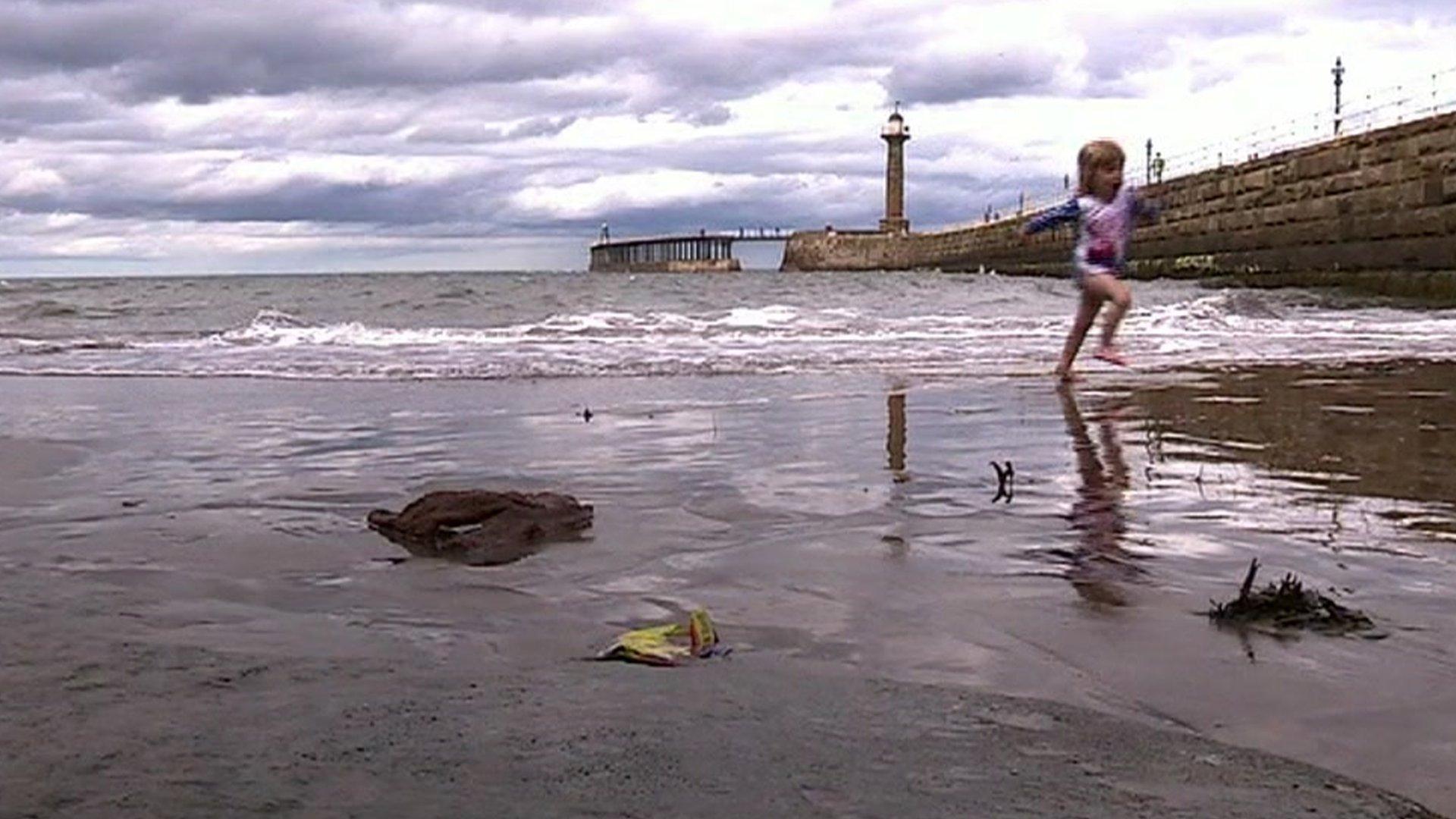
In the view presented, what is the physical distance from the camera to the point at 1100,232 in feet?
33.5

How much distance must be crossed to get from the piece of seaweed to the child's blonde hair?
762cm

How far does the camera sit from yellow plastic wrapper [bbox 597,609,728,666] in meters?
2.86

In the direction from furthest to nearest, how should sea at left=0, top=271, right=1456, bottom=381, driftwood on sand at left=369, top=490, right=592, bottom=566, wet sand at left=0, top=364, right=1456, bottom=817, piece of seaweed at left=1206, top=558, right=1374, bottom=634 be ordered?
sea at left=0, top=271, right=1456, bottom=381 → driftwood on sand at left=369, top=490, right=592, bottom=566 → piece of seaweed at left=1206, top=558, right=1374, bottom=634 → wet sand at left=0, top=364, right=1456, bottom=817

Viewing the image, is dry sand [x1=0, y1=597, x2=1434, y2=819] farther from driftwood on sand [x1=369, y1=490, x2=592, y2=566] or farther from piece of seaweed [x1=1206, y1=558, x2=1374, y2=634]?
driftwood on sand [x1=369, y1=490, x2=592, y2=566]

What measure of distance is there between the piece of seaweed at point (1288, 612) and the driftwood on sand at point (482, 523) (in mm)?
1833

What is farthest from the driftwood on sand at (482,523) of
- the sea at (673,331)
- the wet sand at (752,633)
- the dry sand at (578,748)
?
the sea at (673,331)

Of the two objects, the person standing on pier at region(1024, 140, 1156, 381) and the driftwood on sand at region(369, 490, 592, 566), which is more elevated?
the person standing on pier at region(1024, 140, 1156, 381)

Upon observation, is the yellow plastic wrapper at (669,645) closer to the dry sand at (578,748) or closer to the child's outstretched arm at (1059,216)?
the dry sand at (578,748)

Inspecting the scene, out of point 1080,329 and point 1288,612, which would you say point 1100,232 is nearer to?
point 1080,329

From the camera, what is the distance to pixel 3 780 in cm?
214

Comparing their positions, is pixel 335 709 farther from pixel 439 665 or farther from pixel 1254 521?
pixel 1254 521

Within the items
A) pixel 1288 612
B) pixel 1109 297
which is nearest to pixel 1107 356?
pixel 1109 297

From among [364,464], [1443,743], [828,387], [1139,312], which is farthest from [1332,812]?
[1139,312]

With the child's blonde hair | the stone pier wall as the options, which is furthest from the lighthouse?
the child's blonde hair
